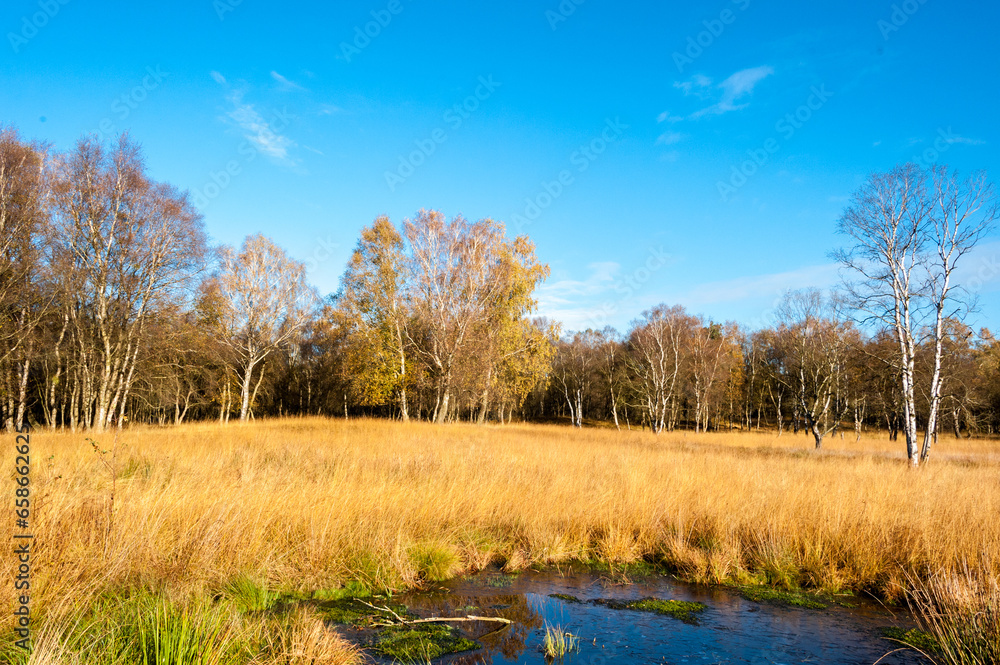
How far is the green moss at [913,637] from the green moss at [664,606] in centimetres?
150

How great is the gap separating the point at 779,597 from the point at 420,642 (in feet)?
12.3

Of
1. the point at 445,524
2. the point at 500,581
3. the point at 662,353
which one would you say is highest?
the point at 662,353

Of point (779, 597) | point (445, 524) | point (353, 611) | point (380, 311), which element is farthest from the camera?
point (380, 311)

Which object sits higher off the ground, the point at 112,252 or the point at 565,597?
the point at 112,252

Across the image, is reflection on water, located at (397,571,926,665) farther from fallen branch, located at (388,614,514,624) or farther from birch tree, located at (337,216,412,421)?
birch tree, located at (337,216,412,421)

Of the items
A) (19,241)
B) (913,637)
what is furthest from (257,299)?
(913,637)

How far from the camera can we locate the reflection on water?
12.6 ft

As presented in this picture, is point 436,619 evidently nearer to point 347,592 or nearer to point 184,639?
point 347,592

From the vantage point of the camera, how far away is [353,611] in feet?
14.5

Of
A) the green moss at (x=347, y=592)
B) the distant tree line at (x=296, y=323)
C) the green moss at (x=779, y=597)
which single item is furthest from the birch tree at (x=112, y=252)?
the green moss at (x=779, y=597)

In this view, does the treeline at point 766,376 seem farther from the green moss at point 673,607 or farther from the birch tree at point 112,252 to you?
the birch tree at point 112,252

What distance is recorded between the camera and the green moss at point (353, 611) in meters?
4.20

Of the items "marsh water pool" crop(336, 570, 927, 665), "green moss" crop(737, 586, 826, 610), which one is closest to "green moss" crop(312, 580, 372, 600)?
"marsh water pool" crop(336, 570, 927, 665)

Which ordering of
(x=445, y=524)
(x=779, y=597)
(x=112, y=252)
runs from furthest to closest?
(x=112, y=252)
(x=445, y=524)
(x=779, y=597)
